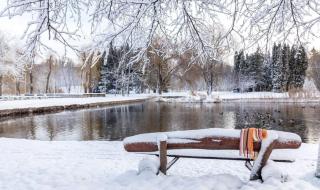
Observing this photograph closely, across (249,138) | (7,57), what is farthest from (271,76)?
(249,138)

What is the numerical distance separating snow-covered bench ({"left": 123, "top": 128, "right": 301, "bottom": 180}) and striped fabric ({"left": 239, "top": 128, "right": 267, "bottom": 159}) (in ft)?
0.18

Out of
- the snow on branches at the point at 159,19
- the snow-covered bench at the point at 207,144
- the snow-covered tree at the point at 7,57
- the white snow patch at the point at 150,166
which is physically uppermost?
the snow-covered tree at the point at 7,57

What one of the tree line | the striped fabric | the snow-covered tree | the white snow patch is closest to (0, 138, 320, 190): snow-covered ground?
the white snow patch

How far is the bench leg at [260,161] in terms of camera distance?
4707 mm

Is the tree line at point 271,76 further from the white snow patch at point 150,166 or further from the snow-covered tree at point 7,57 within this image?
the white snow patch at point 150,166

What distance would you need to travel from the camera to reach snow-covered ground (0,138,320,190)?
4.65 m

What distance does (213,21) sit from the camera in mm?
4664

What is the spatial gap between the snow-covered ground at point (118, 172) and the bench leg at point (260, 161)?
0.10 m

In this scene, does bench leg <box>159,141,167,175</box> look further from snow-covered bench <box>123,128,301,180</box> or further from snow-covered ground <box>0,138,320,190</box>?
snow-covered ground <box>0,138,320,190</box>

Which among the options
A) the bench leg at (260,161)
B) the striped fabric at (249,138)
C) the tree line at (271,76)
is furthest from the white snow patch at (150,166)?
the tree line at (271,76)

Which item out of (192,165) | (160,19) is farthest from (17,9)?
(192,165)

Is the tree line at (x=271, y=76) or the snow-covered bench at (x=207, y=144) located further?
the tree line at (x=271, y=76)

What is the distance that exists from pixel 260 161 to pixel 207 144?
2.36 ft

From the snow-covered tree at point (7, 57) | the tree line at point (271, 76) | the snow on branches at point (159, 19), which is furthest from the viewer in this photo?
the tree line at point (271, 76)
